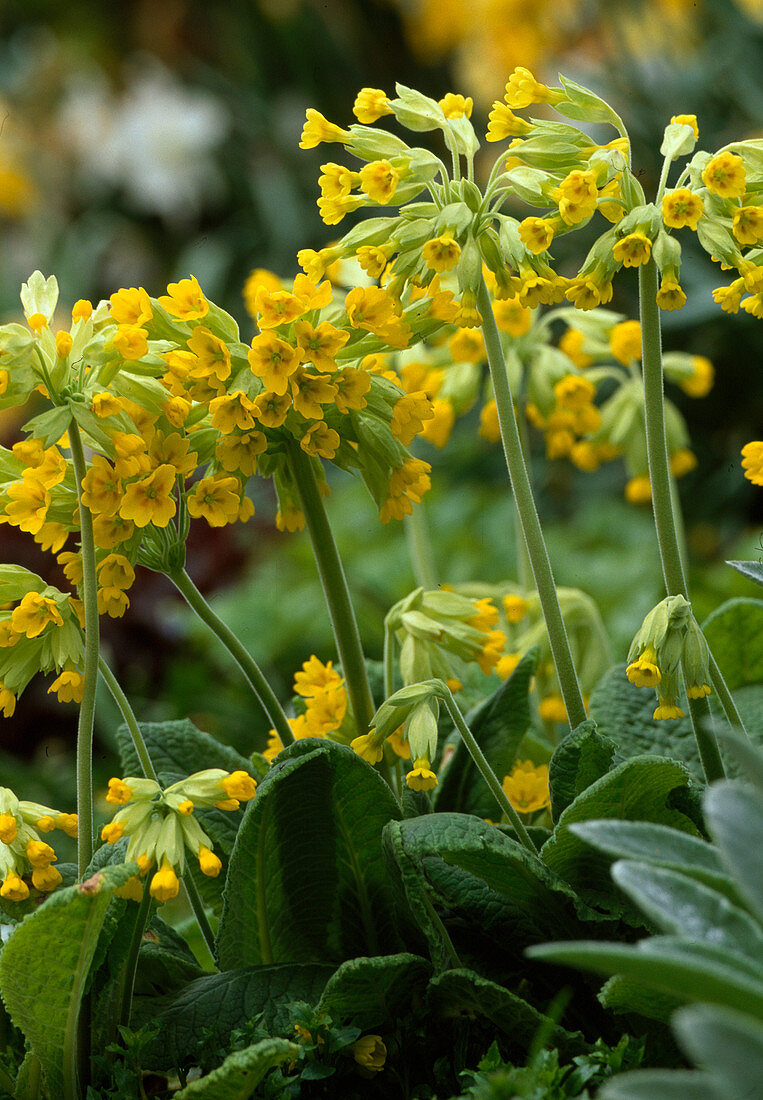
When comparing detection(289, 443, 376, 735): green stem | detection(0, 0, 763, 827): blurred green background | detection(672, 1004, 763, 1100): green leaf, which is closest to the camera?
detection(672, 1004, 763, 1100): green leaf

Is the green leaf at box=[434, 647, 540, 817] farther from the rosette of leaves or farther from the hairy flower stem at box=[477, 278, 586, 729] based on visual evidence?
the rosette of leaves

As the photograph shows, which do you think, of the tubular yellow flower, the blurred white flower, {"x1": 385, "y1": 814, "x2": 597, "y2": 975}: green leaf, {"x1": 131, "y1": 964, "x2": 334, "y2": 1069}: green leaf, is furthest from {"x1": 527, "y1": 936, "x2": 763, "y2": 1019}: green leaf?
the blurred white flower

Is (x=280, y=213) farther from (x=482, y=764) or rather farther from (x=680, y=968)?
(x=680, y=968)

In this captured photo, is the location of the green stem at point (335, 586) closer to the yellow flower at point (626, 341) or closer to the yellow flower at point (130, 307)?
the yellow flower at point (130, 307)

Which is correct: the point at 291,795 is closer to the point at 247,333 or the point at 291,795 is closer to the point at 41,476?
the point at 41,476

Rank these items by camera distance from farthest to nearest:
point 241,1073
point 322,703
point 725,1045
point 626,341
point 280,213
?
point 280,213 → point 626,341 → point 322,703 → point 241,1073 → point 725,1045

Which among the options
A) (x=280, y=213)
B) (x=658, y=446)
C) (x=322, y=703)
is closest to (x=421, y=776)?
(x=322, y=703)

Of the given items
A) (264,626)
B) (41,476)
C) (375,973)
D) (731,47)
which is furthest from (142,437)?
(731,47)
